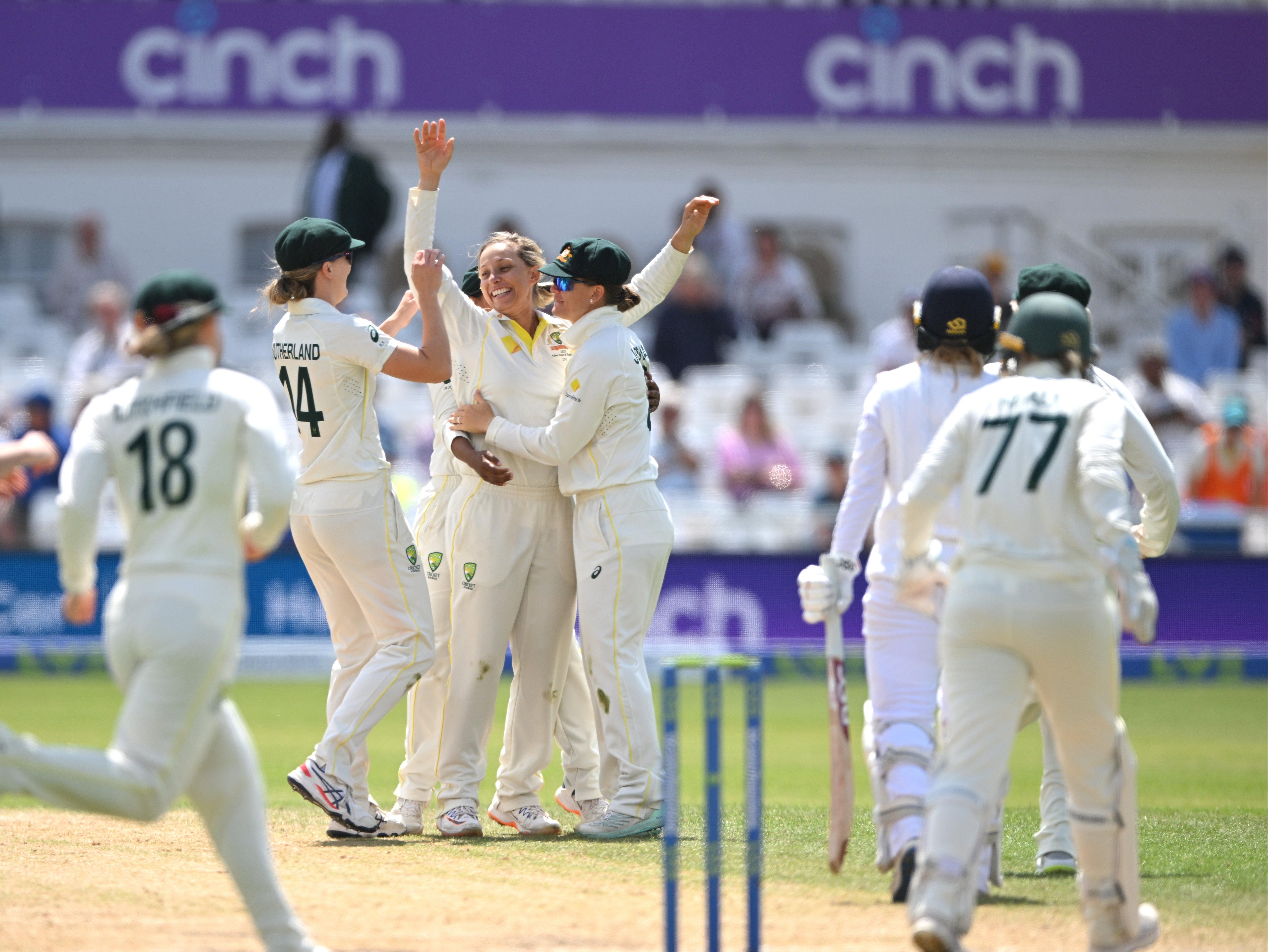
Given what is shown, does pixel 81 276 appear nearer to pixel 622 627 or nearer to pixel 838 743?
pixel 622 627

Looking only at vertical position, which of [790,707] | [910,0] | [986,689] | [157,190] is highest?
[910,0]

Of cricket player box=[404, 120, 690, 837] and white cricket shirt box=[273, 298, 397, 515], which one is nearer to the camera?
white cricket shirt box=[273, 298, 397, 515]

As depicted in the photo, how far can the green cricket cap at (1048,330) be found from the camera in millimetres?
5109

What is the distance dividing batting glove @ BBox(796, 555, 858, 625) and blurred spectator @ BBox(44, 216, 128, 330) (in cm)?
1414

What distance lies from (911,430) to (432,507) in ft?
7.50

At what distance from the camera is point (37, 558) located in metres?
13.3

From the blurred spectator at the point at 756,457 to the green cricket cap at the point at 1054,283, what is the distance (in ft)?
25.2

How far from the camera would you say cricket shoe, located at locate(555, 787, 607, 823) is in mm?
7047

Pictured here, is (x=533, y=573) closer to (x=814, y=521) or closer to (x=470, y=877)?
Result: (x=470, y=877)

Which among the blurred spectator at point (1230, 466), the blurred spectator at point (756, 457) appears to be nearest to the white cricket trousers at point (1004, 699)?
the blurred spectator at point (756, 457)

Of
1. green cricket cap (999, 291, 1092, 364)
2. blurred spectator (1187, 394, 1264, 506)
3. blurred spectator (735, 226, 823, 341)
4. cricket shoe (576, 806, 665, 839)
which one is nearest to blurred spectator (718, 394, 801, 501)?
blurred spectator (1187, 394, 1264, 506)

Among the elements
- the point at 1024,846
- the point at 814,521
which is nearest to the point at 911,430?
the point at 1024,846

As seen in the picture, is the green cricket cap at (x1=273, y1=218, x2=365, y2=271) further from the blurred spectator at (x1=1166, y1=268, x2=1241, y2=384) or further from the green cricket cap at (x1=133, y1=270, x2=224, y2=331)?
the blurred spectator at (x1=1166, y1=268, x2=1241, y2=384)

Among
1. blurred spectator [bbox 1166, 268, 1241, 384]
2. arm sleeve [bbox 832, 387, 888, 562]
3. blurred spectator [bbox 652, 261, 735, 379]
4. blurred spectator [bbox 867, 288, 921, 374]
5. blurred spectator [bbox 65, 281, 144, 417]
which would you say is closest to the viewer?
arm sleeve [bbox 832, 387, 888, 562]
